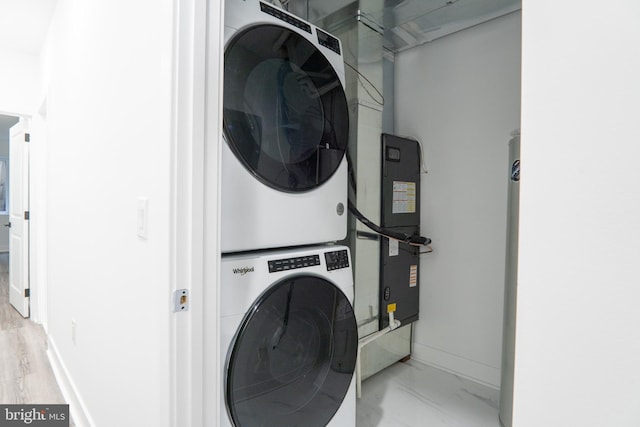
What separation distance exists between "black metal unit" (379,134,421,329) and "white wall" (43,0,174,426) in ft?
4.61

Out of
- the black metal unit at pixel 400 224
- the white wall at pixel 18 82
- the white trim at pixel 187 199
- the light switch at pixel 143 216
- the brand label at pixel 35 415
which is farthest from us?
the white wall at pixel 18 82

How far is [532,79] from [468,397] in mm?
2186

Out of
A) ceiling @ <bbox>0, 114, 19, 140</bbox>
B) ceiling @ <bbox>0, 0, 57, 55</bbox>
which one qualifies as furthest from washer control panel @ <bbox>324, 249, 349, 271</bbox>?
ceiling @ <bbox>0, 114, 19, 140</bbox>

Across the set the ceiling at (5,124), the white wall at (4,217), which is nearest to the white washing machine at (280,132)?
the ceiling at (5,124)

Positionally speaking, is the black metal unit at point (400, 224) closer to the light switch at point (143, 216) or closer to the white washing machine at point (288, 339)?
the white washing machine at point (288, 339)

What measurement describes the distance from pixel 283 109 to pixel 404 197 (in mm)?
1298

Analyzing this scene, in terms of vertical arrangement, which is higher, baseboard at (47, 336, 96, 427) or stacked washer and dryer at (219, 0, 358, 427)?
stacked washer and dryer at (219, 0, 358, 427)

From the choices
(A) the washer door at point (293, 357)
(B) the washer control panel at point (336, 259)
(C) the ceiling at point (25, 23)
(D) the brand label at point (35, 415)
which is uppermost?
(C) the ceiling at point (25, 23)

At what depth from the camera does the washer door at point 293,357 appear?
3.47ft

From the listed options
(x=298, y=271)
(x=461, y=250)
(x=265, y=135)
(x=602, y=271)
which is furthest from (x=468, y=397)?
(x=602, y=271)

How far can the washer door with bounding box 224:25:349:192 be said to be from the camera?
1.08m

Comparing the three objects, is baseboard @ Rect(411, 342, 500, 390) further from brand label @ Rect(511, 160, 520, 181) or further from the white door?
the white door

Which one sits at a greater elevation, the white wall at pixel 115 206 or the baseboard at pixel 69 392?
the white wall at pixel 115 206

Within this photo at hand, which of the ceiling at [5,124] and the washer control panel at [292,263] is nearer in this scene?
the washer control panel at [292,263]
